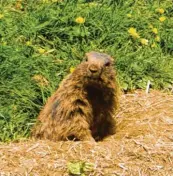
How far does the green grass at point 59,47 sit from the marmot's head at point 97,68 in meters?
0.91

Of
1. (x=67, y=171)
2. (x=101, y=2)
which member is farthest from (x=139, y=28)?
(x=67, y=171)

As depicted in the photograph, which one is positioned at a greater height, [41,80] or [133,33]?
[133,33]

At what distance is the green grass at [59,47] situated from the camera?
19.9 ft

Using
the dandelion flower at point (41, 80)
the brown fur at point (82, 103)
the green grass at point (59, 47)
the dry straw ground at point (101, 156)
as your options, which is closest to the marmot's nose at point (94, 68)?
the brown fur at point (82, 103)

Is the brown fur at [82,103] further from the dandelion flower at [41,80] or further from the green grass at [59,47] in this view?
the dandelion flower at [41,80]

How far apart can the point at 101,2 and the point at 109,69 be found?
2546mm

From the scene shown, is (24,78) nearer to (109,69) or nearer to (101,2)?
(109,69)

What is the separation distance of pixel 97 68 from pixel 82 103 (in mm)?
445

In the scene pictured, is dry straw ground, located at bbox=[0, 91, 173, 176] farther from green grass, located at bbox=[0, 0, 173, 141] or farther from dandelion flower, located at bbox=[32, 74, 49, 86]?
dandelion flower, located at bbox=[32, 74, 49, 86]

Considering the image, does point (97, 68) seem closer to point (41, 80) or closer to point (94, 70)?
point (94, 70)

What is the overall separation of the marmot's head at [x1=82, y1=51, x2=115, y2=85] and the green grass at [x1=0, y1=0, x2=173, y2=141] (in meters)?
0.91

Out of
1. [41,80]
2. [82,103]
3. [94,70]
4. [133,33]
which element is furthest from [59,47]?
[94,70]

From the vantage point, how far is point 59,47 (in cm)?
693

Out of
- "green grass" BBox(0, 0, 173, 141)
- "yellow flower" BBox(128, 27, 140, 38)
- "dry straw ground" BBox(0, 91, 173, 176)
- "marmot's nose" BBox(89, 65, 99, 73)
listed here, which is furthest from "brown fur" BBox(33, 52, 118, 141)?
"yellow flower" BBox(128, 27, 140, 38)
